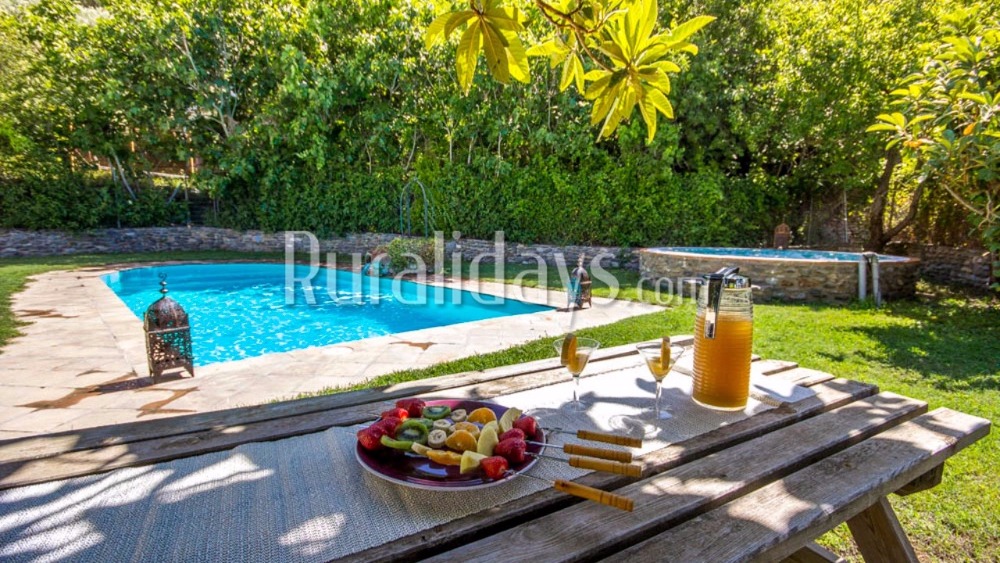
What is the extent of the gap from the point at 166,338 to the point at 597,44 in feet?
12.5

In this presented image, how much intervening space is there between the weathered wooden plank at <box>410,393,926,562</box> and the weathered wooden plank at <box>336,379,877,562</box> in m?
0.02

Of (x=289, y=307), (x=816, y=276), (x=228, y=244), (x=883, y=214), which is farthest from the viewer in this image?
(x=228, y=244)

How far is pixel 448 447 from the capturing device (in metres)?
0.93

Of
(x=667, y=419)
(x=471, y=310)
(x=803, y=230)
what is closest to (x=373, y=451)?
(x=667, y=419)

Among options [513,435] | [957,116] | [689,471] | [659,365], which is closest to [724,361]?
[659,365]

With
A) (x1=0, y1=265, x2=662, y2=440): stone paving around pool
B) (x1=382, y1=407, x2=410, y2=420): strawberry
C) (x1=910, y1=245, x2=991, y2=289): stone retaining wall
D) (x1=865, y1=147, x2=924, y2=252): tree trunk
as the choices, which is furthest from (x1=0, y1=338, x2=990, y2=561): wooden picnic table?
(x1=865, y1=147, x2=924, y2=252): tree trunk

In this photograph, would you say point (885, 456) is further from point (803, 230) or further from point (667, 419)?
point (803, 230)

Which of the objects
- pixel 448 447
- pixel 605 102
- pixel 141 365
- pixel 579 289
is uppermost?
pixel 605 102

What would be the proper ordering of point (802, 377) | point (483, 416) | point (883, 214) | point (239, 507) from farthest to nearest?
point (883, 214) < point (802, 377) < point (483, 416) < point (239, 507)

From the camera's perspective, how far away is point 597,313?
5.86m

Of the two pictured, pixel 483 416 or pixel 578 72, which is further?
pixel 578 72

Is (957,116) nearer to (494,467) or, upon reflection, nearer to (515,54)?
(515,54)

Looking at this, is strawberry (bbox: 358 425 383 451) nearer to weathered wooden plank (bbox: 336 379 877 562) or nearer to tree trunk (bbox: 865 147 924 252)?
weathered wooden plank (bbox: 336 379 877 562)

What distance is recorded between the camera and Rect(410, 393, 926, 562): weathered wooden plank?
74cm
